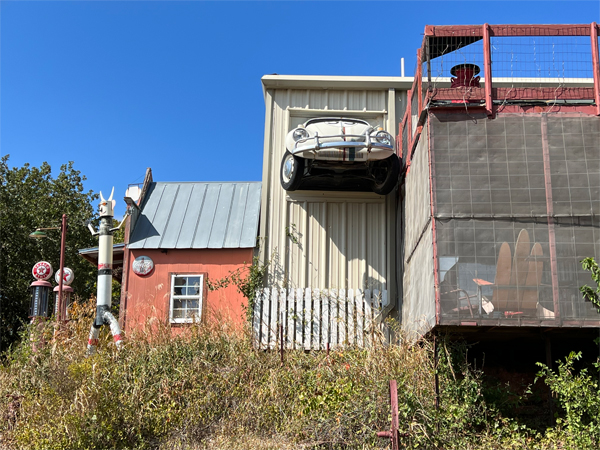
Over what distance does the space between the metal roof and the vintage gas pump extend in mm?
1419

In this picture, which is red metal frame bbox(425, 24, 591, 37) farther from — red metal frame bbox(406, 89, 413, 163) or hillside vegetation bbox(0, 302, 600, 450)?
hillside vegetation bbox(0, 302, 600, 450)

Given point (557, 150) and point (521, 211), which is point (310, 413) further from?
point (557, 150)

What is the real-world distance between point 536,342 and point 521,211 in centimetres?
287

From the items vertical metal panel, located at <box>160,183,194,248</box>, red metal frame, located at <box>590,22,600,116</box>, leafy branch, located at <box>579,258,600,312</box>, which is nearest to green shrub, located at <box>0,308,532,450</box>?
leafy branch, located at <box>579,258,600,312</box>

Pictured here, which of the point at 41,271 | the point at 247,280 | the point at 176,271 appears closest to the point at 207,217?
the point at 176,271

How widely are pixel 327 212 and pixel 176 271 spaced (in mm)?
3724

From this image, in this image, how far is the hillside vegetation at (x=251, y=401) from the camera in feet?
30.2

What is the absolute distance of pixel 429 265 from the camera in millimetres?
9602

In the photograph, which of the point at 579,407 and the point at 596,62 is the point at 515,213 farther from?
the point at 596,62

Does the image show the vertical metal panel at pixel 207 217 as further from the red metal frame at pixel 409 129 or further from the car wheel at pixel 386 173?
the red metal frame at pixel 409 129

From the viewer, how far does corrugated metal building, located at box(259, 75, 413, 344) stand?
14.4 meters

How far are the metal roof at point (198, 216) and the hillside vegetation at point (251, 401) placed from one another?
4.02 metres

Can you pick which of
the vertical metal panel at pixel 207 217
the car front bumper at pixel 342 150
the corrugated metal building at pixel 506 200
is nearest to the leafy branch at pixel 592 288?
the corrugated metal building at pixel 506 200

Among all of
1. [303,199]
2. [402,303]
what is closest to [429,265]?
[402,303]
